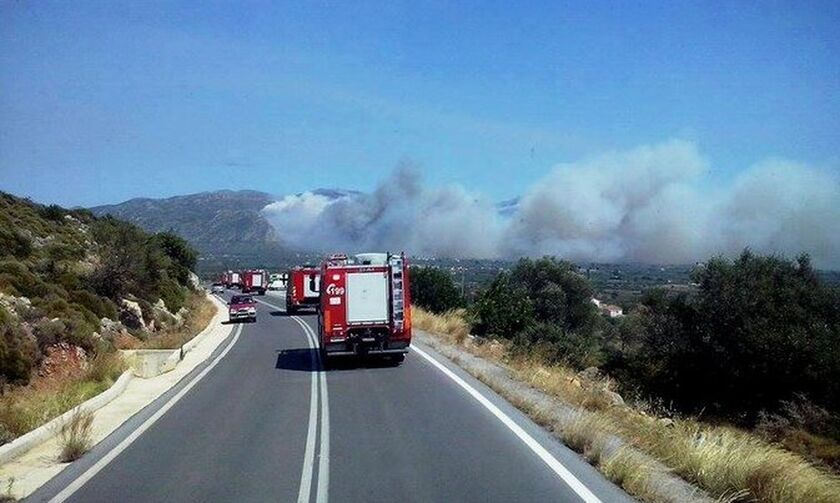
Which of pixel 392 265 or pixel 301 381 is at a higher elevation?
pixel 392 265

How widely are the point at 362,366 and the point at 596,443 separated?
37.5ft

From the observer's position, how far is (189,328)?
136ft

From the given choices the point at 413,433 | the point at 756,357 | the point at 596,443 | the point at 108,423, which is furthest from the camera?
the point at 756,357

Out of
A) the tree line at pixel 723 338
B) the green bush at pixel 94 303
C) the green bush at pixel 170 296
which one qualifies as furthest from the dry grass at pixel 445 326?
the green bush at pixel 170 296

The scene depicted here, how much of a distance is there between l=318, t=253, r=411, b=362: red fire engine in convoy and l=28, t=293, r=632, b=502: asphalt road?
2.51m

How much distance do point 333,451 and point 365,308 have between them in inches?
406

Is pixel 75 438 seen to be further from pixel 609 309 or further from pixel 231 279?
pixel 231 279

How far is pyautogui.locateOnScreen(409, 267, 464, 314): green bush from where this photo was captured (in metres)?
48.6

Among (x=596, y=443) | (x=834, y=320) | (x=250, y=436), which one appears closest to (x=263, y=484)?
(x=250, y=436)

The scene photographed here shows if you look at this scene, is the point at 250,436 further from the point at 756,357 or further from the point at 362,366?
the point at 756,357

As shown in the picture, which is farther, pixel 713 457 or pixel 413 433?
pixel 413 433

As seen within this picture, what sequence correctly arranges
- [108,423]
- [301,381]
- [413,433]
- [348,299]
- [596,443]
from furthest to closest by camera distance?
1. [348,299]
2. [301,381]
3. [108,423]
4. [413,433]
5. [596,443]

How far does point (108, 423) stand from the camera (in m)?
13.2

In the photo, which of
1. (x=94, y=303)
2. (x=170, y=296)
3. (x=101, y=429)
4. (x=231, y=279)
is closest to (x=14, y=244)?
(x=94, y=303)
